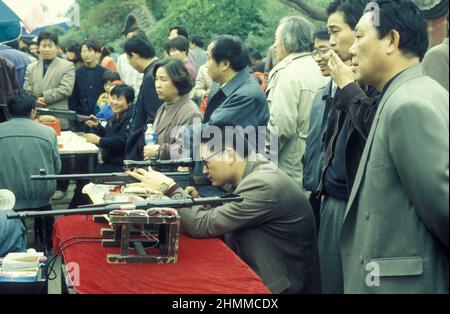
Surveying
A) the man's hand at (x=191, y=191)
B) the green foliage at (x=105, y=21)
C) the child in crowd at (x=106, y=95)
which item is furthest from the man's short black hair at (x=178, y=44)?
the green foliage at (x=105, y=21)

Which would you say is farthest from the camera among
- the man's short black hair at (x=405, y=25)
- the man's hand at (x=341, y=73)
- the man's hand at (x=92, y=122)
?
the man's hand at (x=92, y=122)

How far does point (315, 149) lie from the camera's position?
5.07 m

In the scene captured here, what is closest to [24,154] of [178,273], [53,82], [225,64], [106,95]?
[225,64]

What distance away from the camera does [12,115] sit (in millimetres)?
6973

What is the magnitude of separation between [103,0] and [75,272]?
21336 mm

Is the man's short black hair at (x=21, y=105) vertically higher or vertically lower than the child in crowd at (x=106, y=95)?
higher

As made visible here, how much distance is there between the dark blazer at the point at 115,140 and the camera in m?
7.98

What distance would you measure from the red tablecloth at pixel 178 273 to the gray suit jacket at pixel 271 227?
0.40 ft

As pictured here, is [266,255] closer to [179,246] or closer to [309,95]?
[179,246]

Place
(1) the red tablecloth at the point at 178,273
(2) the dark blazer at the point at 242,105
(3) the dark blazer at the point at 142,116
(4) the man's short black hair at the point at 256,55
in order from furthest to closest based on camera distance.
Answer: (4) the man's short black hair at the point at 256,55, (3) the dark blazer at the point at 142,116, (2) the dark blazer at the point at 242,105, (1) the red tablecloth at the point at 178,273

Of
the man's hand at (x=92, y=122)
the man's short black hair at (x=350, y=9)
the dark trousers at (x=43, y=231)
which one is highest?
the man's short black hair at (x=350, y=9)

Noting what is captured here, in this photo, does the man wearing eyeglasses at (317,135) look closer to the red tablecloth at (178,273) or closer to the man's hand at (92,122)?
the red tablecloth at (178,273)

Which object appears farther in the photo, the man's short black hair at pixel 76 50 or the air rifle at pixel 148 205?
the man's short black hair at pixel 76 50

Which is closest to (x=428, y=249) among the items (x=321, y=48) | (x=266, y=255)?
(x=266, y=255)
